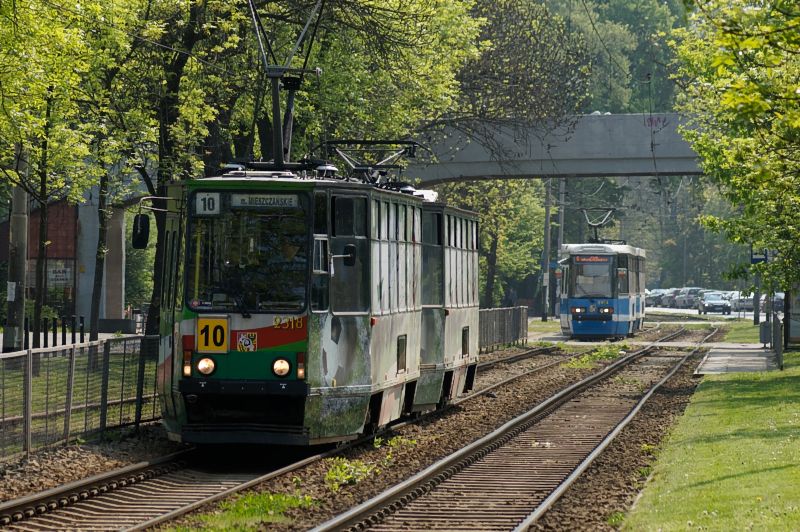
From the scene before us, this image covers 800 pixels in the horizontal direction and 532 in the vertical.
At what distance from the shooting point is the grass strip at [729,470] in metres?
12.3

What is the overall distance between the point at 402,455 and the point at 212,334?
2.80m

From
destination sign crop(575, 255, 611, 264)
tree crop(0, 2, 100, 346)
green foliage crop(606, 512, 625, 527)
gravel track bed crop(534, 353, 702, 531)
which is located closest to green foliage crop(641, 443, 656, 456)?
gravel track bed crop(534, 353, 702, 531)

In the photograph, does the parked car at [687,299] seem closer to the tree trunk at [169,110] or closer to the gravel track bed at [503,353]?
the gravel track bed at [503,353]

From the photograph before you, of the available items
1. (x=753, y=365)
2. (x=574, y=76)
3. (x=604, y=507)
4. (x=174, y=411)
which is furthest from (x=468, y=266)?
(x=574, y=76)

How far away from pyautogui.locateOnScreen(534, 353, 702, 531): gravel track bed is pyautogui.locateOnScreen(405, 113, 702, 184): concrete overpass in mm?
28174

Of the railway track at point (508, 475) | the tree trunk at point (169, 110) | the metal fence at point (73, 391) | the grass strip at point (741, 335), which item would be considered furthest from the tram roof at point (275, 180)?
the grass strip at point (741, 335)

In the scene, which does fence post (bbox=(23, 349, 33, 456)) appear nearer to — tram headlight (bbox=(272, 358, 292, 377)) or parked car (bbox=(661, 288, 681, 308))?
tram headlight (bbox=(272, 358, 292, 377))

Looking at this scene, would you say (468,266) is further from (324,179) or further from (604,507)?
(604,507)

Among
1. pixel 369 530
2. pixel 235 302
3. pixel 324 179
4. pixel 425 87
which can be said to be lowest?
pixel 369 530

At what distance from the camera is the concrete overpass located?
53500mm

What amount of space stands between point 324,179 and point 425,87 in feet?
65.7

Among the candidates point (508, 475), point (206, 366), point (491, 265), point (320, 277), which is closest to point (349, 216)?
point (320, 277)

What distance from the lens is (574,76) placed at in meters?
56.4

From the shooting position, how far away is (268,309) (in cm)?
1666
